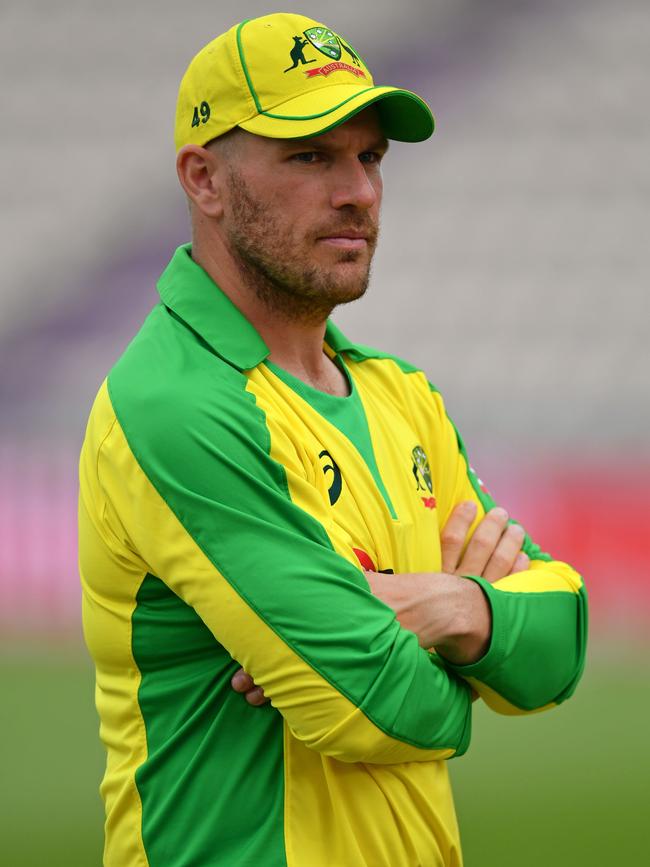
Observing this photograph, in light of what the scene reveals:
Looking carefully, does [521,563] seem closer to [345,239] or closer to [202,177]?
[345,239]

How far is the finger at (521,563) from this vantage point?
1.89 m

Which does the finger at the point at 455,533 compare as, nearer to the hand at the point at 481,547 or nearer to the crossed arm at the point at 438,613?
the hand at the point at 481,547

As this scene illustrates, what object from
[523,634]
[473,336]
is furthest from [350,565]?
[473,336]

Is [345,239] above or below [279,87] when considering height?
below

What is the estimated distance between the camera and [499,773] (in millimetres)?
4262

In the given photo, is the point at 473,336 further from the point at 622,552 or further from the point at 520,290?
the point at 622,552

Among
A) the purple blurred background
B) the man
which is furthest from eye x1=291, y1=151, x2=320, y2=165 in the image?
the purple blurred background

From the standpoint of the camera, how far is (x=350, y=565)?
1489 mm

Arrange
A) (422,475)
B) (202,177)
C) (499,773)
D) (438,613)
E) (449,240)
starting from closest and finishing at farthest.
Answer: (438,613)
(202,177)
(422,475)
(499,773)
(449,240)

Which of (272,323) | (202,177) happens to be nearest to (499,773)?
(272,323)

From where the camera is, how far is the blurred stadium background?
5711 mm

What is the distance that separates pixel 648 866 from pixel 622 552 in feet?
7.16

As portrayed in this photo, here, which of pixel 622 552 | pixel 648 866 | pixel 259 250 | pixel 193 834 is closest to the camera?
pixel 193 834

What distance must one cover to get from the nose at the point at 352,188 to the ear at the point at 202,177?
0.53ft
